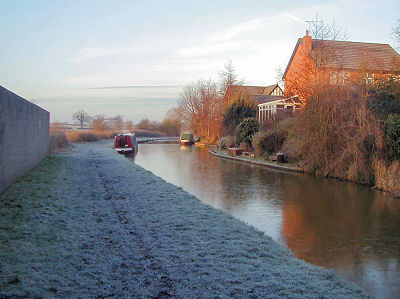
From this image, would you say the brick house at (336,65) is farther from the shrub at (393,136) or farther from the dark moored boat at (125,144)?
the dark moored boat at (125,144)

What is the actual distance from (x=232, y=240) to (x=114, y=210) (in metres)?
3.05

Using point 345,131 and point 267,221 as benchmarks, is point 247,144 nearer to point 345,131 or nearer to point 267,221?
point 345,131

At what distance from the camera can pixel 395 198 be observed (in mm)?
11297

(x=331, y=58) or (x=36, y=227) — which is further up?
(x=331, y=58)

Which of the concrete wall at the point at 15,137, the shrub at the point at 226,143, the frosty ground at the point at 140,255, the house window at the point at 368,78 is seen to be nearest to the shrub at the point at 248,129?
the shrub at the point at 226,143

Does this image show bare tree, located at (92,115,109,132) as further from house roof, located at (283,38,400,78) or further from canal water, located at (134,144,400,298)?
canal water, located at (134,144,400,298)

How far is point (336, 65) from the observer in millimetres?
32094

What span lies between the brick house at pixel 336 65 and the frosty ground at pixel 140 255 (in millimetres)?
11404

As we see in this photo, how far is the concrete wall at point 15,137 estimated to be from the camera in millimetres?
8695

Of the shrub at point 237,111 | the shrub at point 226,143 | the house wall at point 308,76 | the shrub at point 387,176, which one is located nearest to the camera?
the shrub at point 387,176

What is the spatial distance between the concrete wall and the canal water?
17.0 feet

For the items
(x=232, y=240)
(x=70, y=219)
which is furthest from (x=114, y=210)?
(x=232, y=240)

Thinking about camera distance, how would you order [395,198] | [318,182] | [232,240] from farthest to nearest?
[318,182] → [395,198] → [232,240]

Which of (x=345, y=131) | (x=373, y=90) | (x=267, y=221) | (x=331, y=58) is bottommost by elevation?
(x=267, y=221)
